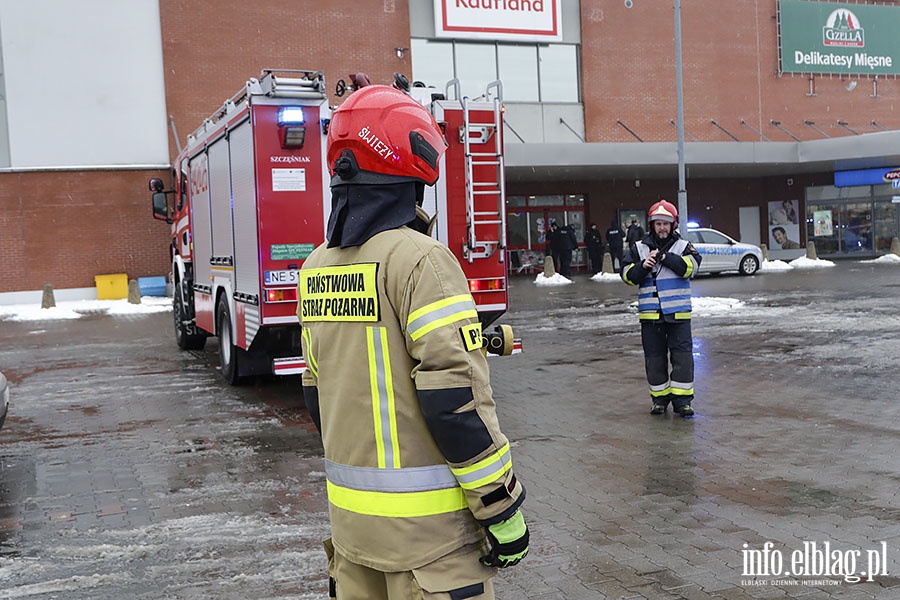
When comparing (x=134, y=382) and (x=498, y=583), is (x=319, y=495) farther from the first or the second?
(x=134, y=382)

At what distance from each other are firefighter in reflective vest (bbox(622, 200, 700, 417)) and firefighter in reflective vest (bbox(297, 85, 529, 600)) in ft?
19.0

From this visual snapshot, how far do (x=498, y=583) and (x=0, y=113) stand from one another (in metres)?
27.3

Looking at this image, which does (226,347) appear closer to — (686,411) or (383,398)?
(686,411)

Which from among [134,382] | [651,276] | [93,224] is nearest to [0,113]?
[93,224]

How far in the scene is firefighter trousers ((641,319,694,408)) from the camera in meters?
8.19

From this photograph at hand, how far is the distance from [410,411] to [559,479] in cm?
414

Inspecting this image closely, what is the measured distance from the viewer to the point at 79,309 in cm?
2606

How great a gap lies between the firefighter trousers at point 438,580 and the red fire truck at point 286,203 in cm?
647

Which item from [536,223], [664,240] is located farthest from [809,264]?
[664,240]

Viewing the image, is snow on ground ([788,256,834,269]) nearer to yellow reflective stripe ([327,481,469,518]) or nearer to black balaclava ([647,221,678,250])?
black balaclava ([647,221,678,250])

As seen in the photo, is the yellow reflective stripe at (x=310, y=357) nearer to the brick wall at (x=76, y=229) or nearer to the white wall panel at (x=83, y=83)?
the brick wall at (x=76, y=229)

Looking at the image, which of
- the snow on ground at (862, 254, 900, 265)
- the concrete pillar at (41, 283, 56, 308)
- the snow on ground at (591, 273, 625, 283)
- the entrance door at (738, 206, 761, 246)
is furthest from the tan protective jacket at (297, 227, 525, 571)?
the entrance door at (738, 206, 761, 246)

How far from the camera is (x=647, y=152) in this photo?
31.2 m

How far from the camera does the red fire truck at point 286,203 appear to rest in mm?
9133
